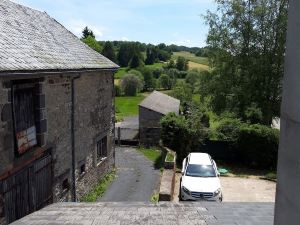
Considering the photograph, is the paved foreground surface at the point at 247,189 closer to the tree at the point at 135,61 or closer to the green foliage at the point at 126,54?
the tree at the point at 135,61

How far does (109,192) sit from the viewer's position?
16125 millimetres

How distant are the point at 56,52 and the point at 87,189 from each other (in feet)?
18.5

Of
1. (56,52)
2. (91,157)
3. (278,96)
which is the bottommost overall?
(91,157)

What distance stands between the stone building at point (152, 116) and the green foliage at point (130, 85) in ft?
120

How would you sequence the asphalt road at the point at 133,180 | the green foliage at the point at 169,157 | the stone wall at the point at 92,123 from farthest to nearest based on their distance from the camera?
1. the green foliage at the point at 169,157
2. the asphalt road at the point at 133,180
3. the stone wall at the point at 92,123

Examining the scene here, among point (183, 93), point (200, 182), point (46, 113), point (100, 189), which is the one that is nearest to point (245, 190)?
point (200, 182)

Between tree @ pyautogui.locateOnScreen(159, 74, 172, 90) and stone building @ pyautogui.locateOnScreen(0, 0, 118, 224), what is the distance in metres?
64.6

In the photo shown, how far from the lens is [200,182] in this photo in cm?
1485

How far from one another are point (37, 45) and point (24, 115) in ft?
11.0

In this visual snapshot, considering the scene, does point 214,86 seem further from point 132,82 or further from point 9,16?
point 132,82

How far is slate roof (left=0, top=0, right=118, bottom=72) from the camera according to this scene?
32.3ft

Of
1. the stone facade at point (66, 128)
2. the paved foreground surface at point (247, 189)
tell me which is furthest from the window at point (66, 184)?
the paved foreground surface at point (247, 189)

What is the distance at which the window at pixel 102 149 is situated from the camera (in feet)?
57.6

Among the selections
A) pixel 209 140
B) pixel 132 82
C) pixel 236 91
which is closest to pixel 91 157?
pixel 209 140
